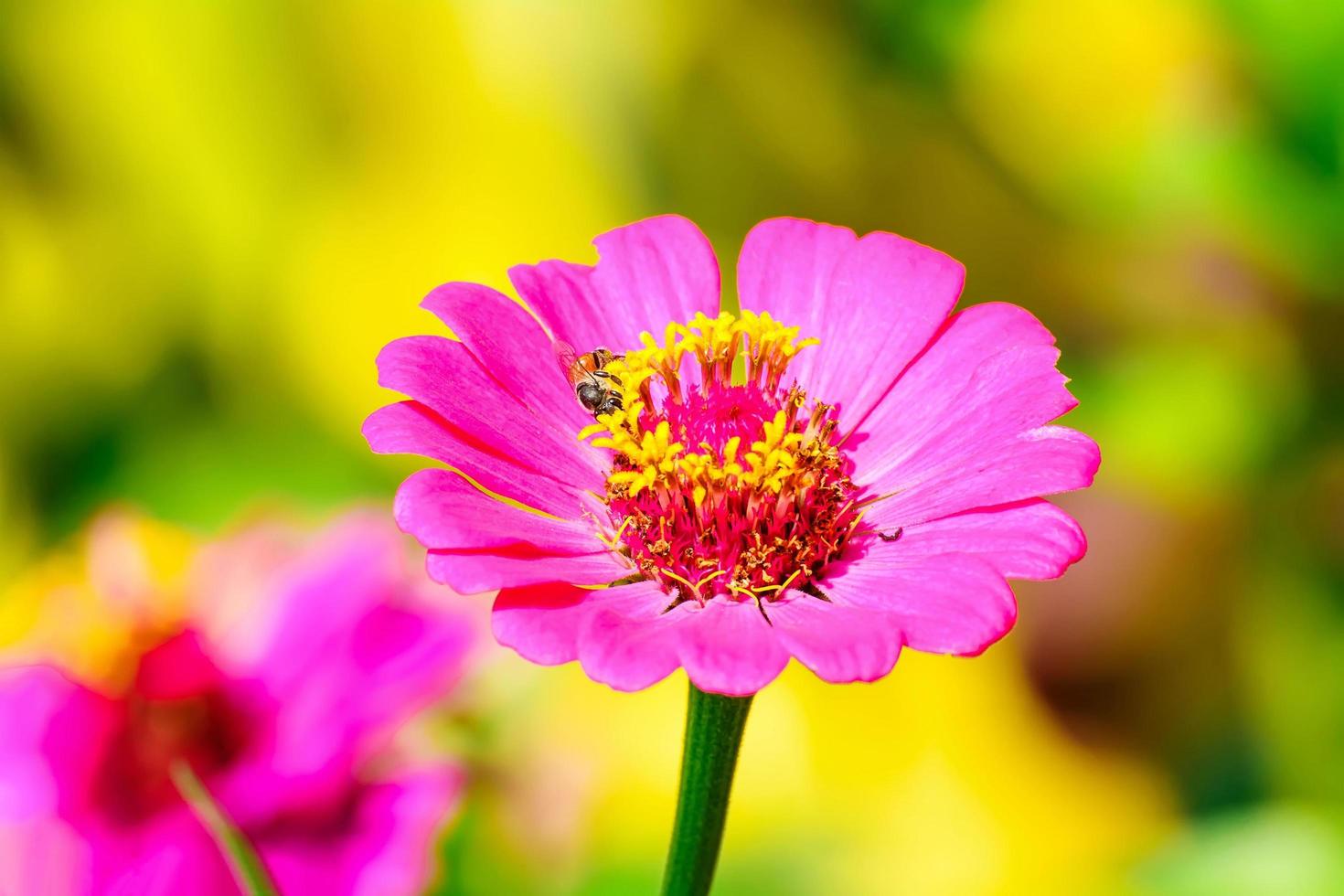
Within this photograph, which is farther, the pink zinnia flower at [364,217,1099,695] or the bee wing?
the bee wing

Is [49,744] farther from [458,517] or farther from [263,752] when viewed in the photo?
[458,517]

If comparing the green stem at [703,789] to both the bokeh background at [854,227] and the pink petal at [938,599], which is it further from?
the bokeh background at [854,227]

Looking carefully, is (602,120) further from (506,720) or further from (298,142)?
(506,720)

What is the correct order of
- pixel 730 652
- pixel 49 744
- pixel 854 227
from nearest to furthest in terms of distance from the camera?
1. pixel 730 652
2. pixel 49 744
3. pixel 854 227

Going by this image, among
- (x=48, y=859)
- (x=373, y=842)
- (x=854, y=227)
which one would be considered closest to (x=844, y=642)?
(x=373, y=842)

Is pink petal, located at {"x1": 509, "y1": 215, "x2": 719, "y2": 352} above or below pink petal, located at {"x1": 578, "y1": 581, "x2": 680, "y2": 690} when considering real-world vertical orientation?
above

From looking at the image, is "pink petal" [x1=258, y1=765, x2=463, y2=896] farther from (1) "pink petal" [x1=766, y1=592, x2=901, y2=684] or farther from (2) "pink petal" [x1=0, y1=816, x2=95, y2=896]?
(1) "pink petal" [x1=766, y1=592, x2=901, y2=684]

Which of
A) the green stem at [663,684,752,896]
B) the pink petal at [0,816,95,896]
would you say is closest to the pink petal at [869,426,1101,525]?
the green stem at [663,684,752,896]
